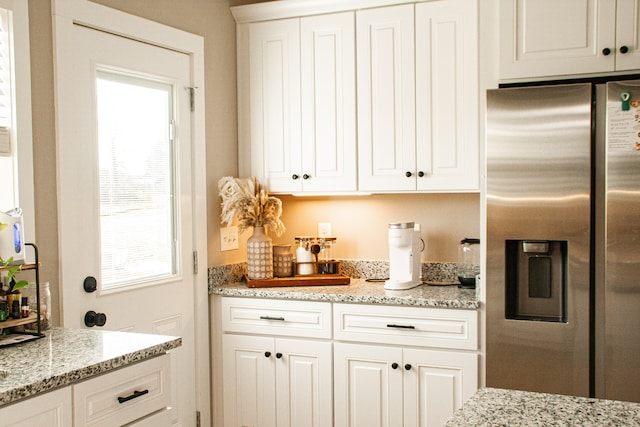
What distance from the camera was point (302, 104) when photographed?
3408 millimetres

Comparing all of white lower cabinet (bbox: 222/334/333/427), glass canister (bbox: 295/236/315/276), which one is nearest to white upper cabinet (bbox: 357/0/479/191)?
glass canister (bbox: 295/236/315/276)

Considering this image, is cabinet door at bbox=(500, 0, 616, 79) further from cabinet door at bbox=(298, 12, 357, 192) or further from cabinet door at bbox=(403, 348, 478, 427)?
cabinet door at bbox=(403, 348, 478, 427)

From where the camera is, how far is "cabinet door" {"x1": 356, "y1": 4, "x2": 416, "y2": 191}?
10.4 ft

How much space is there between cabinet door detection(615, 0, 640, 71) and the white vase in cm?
184

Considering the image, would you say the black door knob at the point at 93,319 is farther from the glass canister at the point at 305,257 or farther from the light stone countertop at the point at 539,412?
the light stone countertop at the point at 539,412

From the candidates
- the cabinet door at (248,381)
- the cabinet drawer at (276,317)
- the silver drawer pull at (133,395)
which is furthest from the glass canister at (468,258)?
the silver drawer pull at (133,395)

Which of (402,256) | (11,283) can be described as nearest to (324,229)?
(402,256)

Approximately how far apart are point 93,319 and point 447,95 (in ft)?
6.17

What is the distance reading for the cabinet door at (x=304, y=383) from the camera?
10.2 feet

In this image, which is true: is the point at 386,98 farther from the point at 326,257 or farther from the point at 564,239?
the point at 564,239

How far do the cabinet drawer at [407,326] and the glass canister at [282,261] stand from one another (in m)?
0.48

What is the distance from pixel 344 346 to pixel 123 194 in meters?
1.23

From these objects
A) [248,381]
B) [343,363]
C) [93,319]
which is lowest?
[248,381]

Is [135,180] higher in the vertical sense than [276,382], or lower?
higher
